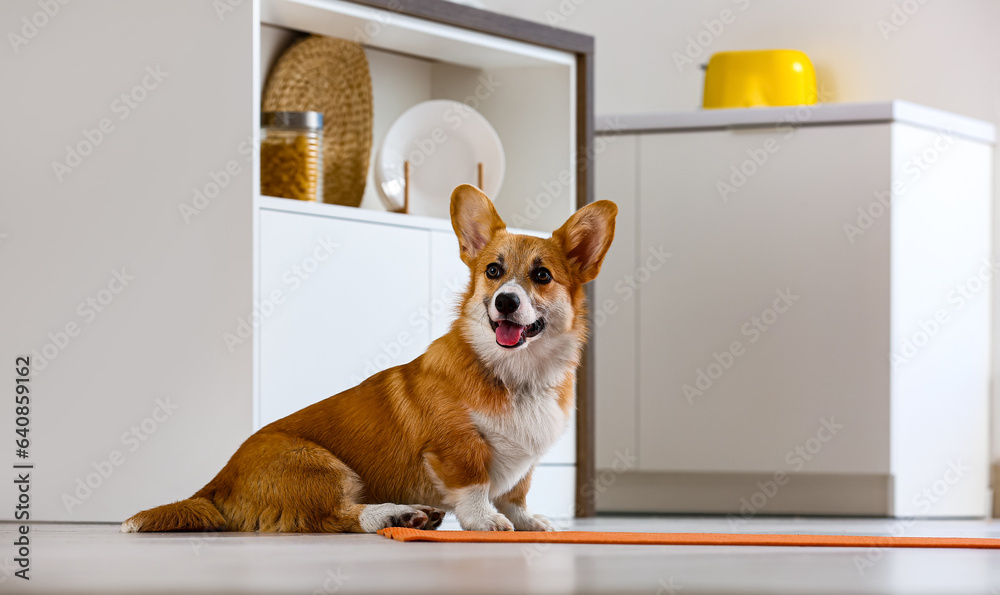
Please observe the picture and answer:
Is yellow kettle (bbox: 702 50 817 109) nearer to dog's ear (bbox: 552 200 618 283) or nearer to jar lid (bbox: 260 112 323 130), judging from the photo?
jar lid (bbox: 260 112 323 130)

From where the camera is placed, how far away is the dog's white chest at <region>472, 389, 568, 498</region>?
170 centimetres

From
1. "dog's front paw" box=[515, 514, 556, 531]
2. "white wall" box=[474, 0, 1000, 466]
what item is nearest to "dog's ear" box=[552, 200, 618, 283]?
"dog's front paw" box=[515, 514, 556, 531]

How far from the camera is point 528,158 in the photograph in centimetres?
278

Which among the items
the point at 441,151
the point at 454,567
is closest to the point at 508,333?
the point at 454,567

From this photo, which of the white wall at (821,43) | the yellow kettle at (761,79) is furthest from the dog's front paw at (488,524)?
the white wall at (821,43)

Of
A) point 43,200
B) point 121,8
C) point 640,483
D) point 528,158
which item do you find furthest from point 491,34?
point 640,483

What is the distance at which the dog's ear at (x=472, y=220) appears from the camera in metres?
1.78

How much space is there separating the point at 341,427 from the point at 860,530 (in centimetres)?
118

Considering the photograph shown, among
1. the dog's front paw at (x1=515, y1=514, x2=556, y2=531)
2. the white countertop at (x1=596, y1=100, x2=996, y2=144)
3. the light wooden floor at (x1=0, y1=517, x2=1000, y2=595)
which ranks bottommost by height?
the dog's front paw at (x1=515, y1=514, x2=556, y2=531)

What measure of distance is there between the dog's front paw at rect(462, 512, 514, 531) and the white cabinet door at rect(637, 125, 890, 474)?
1.43 m

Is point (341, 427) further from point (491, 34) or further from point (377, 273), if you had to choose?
point (491, 34)

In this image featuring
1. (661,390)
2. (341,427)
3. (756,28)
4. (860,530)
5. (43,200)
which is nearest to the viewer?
(341,427)

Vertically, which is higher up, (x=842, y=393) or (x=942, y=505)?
(x=842, y=393)

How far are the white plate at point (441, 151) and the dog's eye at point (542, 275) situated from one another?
3.36 feet
